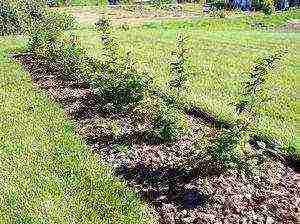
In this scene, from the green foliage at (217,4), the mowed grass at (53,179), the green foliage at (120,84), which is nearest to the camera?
the mowed grass at (53,179)

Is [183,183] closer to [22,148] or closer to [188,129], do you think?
[188,129]

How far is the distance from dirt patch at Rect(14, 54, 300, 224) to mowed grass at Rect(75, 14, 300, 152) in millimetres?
3579

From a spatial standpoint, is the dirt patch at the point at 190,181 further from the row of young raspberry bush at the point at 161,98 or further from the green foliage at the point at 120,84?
the green foliage at the point at 120,84

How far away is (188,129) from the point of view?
55.1 feet

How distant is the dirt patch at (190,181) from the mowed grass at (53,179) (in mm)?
589

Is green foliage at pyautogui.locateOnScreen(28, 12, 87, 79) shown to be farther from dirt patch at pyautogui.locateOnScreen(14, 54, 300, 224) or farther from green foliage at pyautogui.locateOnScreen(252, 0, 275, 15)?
green foliage at pyautogui.locateOnScreen(252, 0, 275, 15)

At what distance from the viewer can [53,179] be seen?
13.5 metres

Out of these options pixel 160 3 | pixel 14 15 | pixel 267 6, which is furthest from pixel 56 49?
pixel 160 3

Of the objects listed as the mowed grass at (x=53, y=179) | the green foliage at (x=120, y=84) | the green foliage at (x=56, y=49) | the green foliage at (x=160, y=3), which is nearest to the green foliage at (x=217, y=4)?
the green foliage at (x=160, y=3)

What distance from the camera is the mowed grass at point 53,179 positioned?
11.7 m

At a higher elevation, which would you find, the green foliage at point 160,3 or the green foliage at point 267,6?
the green foliage at point 267,6

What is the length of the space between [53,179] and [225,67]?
21609 mm

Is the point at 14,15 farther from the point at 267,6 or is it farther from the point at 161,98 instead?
the point at 267,6

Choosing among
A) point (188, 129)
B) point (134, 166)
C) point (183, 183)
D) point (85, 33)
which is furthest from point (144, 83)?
point (85, 33)
